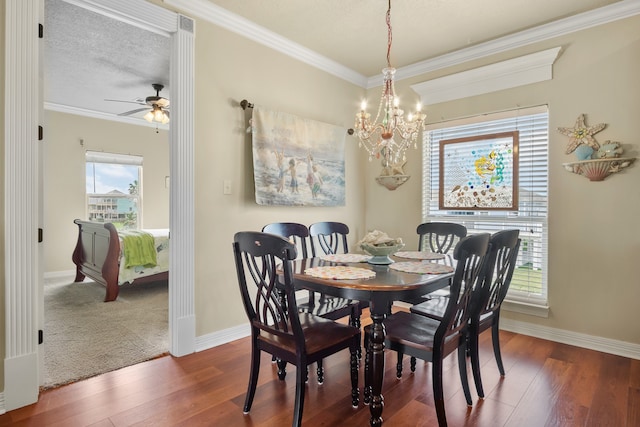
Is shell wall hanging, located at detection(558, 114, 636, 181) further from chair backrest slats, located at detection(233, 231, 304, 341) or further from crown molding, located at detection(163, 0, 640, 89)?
chair backrest slats, located at detection(233, 231, 304, 341)

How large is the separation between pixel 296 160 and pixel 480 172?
1750mm

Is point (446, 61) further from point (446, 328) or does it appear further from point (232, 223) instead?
point (446, 328)

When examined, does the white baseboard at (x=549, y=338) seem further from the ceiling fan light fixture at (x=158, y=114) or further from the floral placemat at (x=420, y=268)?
the ceiling fan light fixture at (x=158, y=114)

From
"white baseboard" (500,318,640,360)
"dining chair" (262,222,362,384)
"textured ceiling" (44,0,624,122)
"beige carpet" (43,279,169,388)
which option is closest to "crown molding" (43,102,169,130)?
"textured ceiling" (44,0,624,122)

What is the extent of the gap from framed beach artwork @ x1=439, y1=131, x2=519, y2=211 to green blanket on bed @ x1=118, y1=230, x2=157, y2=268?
3.41m

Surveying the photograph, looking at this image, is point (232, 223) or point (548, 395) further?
point (232, 223)

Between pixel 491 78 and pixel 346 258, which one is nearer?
pixel 346 258

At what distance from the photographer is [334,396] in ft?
6.77

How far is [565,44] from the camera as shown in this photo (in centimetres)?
292

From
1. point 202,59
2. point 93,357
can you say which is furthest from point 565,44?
point 93,357

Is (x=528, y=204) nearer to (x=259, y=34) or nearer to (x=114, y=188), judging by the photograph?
(x=259, y=34)

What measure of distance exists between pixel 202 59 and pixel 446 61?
235cm

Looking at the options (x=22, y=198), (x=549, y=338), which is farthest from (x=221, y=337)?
(x=549, y=338)

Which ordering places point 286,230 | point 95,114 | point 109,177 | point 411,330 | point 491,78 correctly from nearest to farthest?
point 411,330 < point 286,230 < point 491,78 < point 95,114 < point 109,177
